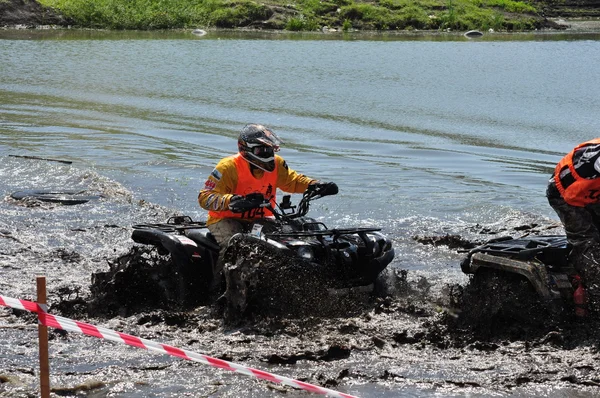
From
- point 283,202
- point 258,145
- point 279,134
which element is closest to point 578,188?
point 283,202

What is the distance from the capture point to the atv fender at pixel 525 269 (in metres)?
8.17

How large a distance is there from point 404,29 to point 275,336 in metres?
51.9

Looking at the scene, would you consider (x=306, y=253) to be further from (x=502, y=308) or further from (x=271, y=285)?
(x=502, y=308)

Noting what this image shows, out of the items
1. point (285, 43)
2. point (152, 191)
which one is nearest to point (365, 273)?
point (152, 191)

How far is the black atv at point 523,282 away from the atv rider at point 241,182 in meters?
2.31

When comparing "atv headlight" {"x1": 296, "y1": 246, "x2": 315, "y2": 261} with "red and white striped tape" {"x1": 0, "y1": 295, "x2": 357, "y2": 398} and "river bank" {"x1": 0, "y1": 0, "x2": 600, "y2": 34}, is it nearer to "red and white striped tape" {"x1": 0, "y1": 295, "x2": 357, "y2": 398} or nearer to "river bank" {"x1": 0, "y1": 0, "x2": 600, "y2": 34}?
"red and white striped tape" {"x1": 0, "y1": 295, "x2": 357, "y2": 398}

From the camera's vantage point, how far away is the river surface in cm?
870

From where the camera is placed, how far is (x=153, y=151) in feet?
67.6

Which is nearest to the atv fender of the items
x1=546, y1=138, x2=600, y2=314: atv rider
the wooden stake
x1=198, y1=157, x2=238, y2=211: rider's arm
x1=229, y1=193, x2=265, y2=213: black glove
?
x1=546, y1=138, x2=600, y2=314: atv rider

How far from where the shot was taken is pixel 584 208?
832 cm

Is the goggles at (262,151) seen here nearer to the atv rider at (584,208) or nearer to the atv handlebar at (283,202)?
the atv handlebar at (283,202)

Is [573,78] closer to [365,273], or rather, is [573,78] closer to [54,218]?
[54,218]

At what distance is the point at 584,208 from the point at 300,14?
170ft

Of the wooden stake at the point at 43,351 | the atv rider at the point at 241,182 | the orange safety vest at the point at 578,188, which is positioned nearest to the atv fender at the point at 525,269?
the orange safety vest at the point at 578,188
